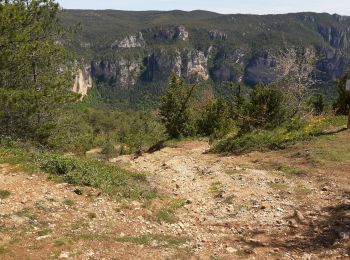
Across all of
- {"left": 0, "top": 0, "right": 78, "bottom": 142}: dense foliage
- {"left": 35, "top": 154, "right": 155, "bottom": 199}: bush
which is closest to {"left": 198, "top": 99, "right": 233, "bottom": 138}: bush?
{"left": 0, "top": 0, "right": 78, "bottom": 142}: dense foliage

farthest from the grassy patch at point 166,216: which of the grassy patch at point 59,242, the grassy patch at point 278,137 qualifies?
the grassy patch at point 278,137

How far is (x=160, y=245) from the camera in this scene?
884cm

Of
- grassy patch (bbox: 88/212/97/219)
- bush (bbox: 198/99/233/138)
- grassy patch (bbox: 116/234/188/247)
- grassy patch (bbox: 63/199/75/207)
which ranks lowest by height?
bush (bbox: 198/99/233/138)

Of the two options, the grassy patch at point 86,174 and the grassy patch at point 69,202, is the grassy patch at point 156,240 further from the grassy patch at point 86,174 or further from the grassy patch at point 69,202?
the grassy patch at point 86,174

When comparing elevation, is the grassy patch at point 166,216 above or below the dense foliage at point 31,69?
below

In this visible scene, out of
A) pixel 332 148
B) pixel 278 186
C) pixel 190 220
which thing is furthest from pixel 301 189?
pixel 332 148

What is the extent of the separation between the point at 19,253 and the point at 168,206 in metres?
4.40

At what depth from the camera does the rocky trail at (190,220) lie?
842 cm

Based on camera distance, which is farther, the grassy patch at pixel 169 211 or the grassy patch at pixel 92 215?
the grassy patch at pixel 169 211

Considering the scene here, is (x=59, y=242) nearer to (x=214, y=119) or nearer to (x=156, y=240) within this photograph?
(x=156, y=240)

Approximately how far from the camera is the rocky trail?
8.42m

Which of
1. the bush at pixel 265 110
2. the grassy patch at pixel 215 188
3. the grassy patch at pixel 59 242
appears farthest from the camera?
the bush at pixel 265 110

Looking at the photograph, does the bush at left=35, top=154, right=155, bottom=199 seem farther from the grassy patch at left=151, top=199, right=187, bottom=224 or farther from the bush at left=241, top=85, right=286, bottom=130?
the bush at left=241, top=85, right=286, bottom=130

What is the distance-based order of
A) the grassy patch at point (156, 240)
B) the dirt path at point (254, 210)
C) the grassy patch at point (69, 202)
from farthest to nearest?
the grassy patch at point (69, 202), the grassy patch at point (156, 240), the dirt path at point (254, 210)
